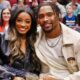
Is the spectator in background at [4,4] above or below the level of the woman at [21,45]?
below

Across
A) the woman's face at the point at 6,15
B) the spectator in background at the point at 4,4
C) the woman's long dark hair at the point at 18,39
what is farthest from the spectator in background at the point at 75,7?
the woman's long dark hair at the point at 18,39

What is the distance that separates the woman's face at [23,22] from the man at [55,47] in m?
0.11

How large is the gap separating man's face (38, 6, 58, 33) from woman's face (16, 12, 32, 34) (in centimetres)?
12

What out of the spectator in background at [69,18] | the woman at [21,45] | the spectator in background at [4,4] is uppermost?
the woman at [21,45]

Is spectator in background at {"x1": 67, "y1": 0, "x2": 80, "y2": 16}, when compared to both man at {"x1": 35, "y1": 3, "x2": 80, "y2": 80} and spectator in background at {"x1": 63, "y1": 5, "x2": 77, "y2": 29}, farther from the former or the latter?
man at {"x1": 35, "y1": 3, "x2": 80, "y2": 80}

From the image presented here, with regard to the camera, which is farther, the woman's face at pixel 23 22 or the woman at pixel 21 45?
the woman's face at pixel 23 22

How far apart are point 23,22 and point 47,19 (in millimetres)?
253

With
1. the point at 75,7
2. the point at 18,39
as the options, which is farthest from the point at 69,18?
the point at 18,39

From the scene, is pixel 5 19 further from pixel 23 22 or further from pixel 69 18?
pixel 23 22

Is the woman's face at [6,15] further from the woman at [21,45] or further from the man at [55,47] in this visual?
the man at [55,47]

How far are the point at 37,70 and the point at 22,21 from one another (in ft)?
1.69

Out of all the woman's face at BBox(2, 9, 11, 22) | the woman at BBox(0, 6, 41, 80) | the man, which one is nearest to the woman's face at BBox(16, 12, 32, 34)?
the woman at BBox(0, 6, 41, 80)

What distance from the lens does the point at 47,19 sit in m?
3.74

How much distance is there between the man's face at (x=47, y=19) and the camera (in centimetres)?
374
